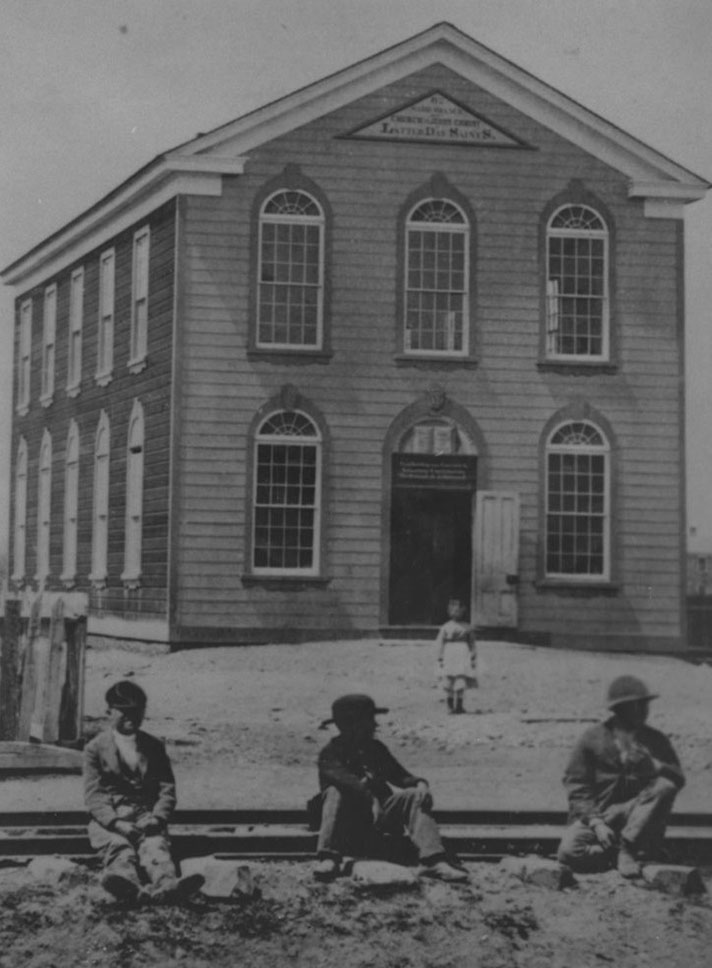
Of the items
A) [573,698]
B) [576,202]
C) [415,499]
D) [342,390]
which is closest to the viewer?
[573,698]

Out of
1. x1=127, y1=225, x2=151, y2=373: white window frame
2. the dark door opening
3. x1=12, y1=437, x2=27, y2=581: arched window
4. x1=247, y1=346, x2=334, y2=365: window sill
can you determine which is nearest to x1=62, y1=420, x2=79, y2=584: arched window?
x1=12, y1=437, x2=27, y2=581: arched window

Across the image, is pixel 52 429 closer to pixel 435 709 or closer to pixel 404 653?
pixel 404 653

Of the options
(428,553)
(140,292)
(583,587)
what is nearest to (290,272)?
(140,292)

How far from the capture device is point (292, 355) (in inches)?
401

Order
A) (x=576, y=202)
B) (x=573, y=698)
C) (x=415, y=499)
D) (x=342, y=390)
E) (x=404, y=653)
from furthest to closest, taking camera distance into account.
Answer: (x=415, y=499)
(x=342, y=390)
(x=404, y=653)
(x=576, y=202)
(x=573, y=698)

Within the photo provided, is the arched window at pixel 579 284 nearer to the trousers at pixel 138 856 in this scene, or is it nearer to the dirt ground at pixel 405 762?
the dirt ground at pixel 405 762

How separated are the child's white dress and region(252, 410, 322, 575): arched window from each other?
4.86 feet

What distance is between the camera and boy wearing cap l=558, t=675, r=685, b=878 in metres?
6.30

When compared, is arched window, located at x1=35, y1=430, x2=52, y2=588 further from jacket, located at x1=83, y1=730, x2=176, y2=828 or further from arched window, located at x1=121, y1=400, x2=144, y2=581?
jacket, located at x1=83, y1=730, x2=176, y2=828

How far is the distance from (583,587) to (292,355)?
2.84 metres

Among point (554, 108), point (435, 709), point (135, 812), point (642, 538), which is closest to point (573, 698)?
point (435, 709)

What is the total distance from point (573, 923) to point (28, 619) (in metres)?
4.15

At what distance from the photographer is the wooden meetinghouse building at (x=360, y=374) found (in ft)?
31.0

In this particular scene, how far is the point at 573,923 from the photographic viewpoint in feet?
19.6
